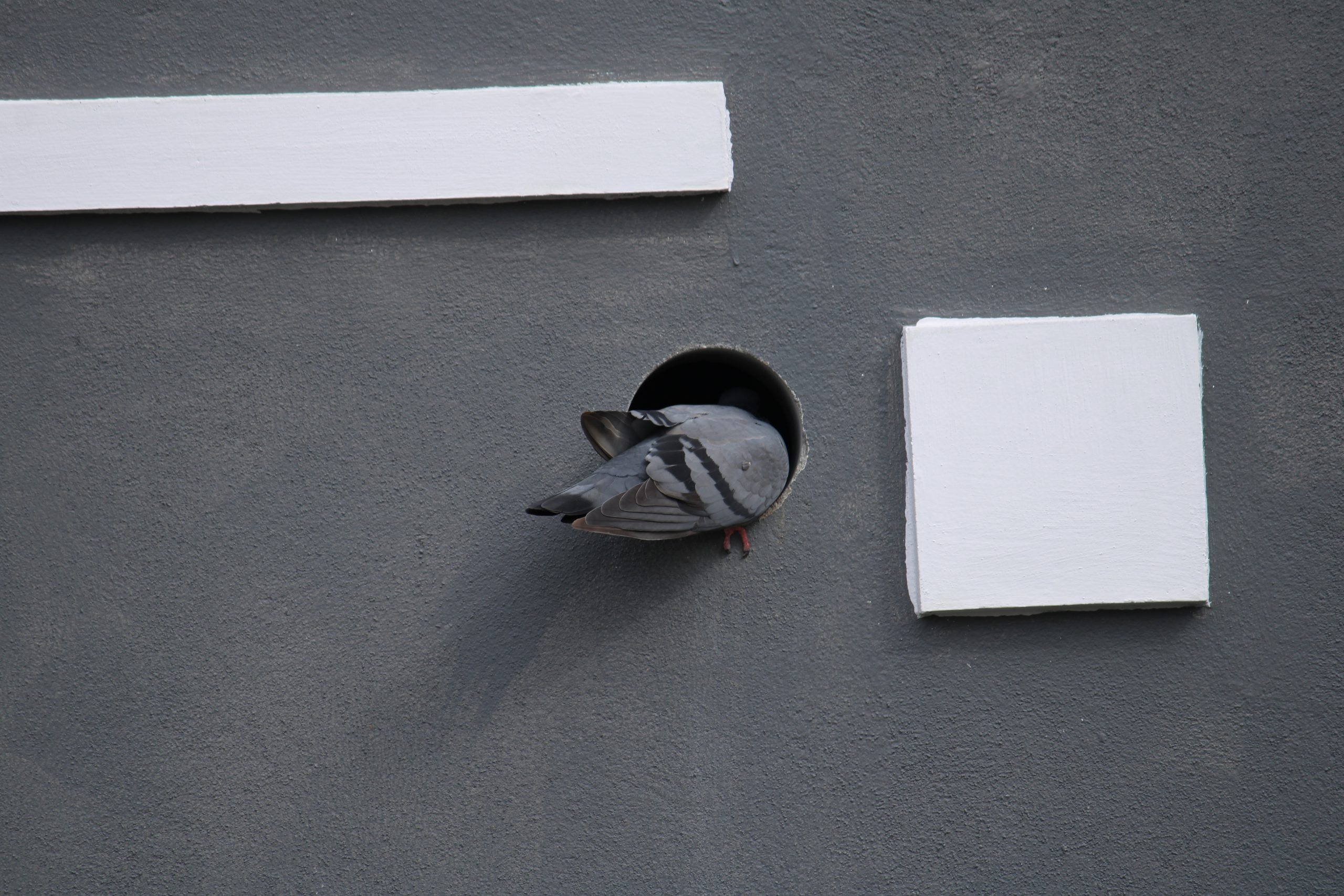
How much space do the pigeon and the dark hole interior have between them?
0.13m

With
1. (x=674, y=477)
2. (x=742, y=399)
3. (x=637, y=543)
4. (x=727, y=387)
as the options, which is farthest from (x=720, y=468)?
(x=727, y=387)

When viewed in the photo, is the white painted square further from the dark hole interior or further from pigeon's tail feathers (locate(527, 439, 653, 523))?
pigeon's tail feathers (locate(527, 439, 653, 523))

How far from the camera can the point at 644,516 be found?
217 cm

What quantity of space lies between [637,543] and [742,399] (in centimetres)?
62

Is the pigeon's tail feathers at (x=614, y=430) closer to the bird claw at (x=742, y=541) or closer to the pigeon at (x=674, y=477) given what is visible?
the pigeon at (x=674, y=477)

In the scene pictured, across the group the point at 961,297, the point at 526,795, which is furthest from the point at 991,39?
the point at 526,795

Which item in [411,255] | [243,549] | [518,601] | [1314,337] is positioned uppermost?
[411,255]

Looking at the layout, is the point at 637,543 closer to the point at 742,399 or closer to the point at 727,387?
the point at 742,399

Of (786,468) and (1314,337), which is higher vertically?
(1314,337)

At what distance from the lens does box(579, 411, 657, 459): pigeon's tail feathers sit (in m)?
2.27

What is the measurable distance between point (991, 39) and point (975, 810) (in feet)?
7.38

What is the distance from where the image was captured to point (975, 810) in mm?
2502

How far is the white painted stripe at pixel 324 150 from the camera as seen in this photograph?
2467 millimetres

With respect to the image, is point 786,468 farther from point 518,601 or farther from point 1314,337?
point 1314,337
